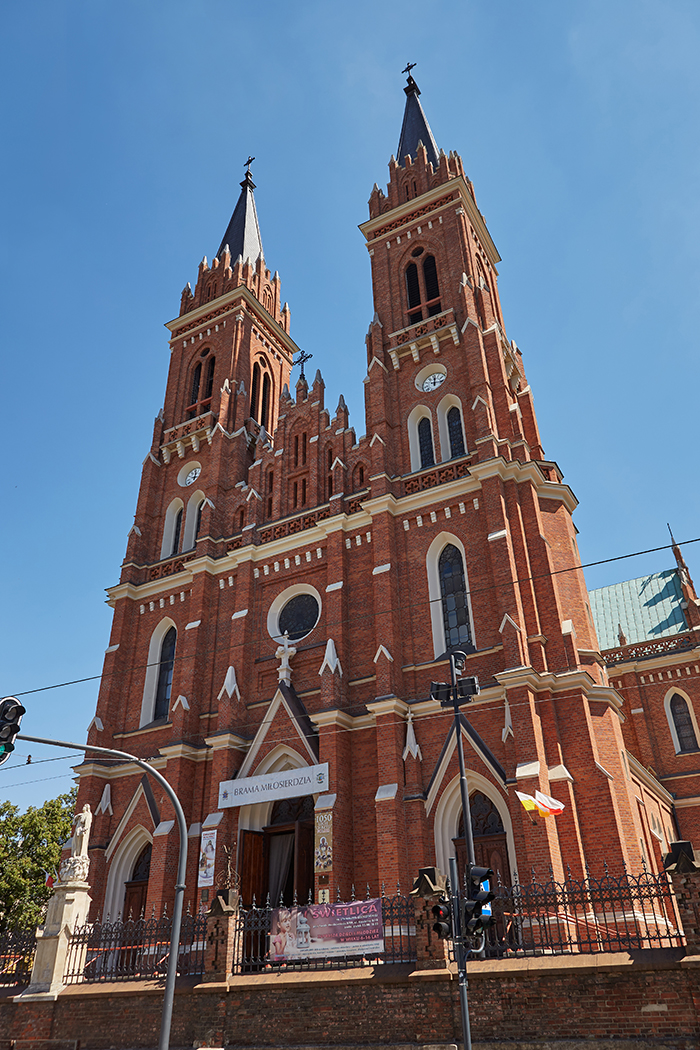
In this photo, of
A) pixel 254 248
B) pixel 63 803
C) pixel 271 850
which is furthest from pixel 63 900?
pixel 254 248

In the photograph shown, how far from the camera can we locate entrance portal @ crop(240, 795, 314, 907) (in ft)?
71.6

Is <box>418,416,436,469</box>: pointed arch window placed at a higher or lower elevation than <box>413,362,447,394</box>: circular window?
lower

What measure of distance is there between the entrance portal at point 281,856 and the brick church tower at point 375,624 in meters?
0.07

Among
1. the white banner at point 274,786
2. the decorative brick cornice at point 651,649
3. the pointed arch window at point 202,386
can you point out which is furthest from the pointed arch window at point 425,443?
the decorative brick cornice at point 651,649

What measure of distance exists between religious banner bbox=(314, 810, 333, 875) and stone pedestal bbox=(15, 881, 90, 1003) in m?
5.90

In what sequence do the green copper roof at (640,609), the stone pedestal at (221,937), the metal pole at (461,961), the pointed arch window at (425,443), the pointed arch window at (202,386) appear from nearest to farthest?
the metal pole at (461,961) → the stone pedestal at (221,937) → the pointed arch window at (425,443) → the pointed arch window at (202,386) → the green copper roof at (640,609)

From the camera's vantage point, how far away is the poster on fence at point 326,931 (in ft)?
50.0

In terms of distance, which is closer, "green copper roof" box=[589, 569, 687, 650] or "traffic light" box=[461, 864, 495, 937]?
"traffic light" box=[461, 864, 495, 937]

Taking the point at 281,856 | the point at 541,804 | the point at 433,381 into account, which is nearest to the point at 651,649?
the point at 433,381

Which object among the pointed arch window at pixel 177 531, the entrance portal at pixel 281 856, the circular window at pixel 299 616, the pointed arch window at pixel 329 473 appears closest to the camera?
the entrance portal at pixel 281 856

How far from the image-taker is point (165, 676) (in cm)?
2906

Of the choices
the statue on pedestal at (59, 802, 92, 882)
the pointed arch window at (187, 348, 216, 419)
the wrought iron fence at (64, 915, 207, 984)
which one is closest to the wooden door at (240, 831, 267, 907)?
the wrought iron fence at (64, 915, 207, 984)

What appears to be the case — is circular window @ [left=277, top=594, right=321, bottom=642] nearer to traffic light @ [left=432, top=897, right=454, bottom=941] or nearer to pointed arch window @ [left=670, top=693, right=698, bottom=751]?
traffic light @ [left=432, top=897, right=454, bottom=941]

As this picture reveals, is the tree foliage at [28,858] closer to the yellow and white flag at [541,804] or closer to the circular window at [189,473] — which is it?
the circular window at [189,473]
